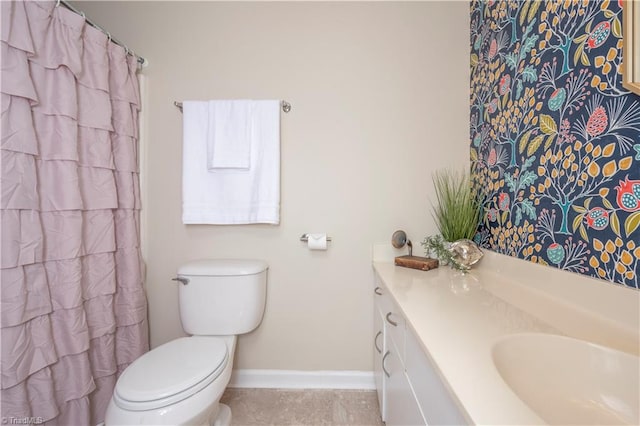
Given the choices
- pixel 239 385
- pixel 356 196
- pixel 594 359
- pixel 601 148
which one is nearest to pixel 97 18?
pixel 356 196

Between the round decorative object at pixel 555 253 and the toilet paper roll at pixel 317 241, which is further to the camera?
the toilet paper roll at pixel 317 241

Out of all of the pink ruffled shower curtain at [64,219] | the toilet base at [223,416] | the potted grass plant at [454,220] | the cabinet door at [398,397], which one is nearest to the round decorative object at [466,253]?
the potted grass plant at [454,220]

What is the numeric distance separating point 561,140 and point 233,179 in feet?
4.68

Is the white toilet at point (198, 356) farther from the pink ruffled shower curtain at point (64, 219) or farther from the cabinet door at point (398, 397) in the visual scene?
the cabinet door at point (398, 397)

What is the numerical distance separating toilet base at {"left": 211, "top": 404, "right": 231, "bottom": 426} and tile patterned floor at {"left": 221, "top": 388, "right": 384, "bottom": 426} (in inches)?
2.5

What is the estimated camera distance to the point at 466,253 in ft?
→ 3.87

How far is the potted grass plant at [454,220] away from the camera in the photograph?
3.91 ft

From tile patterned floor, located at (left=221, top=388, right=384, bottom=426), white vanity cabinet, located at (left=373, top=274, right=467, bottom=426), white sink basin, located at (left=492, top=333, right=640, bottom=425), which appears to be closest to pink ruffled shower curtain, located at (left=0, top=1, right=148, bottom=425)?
tile patterned floor, located at (left=221, top=388, right=384, bottom=426)

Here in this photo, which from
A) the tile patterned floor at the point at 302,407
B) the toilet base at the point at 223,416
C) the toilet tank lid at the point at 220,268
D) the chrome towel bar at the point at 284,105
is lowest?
the tile patterned floor at the point at 302,407

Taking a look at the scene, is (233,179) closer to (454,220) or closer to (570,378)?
(454,220)

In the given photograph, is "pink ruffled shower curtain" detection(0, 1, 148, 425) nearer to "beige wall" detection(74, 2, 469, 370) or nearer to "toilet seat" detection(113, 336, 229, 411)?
"beige wall" detection(74, 2, 469, 370)

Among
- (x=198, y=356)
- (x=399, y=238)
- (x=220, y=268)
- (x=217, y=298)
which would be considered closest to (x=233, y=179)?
(x=220, y=268)

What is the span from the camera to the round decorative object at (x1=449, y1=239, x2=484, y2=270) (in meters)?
1.18

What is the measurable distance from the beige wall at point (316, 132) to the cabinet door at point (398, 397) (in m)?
0.42
